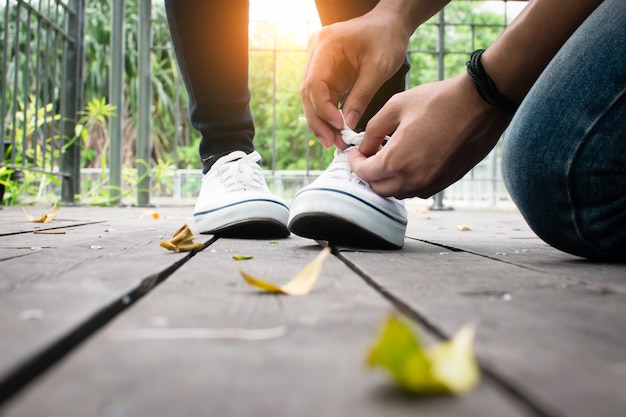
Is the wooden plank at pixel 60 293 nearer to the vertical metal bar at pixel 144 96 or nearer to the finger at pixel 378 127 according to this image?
the finger at pixel 378 127

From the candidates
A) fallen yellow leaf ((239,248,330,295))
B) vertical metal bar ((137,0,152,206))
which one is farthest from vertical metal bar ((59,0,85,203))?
fallen yellow leaf ((239,248,330,295))

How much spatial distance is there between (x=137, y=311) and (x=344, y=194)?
56 cm

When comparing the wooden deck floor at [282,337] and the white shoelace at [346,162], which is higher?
the white shoelace at [346,162]

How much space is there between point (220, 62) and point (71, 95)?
7.51 feet

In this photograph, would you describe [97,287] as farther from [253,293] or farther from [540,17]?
[540,17]

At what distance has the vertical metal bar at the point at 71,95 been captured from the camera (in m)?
3.23

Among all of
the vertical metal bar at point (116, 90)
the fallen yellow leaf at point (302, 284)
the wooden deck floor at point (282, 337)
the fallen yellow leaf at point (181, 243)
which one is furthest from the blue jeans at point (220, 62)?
the vertical metal bar at point (116, 90)

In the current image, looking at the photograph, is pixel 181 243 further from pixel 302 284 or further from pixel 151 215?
pixel 151 215

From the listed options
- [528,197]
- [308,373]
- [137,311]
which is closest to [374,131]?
[528,197]

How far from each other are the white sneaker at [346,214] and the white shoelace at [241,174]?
0.23m

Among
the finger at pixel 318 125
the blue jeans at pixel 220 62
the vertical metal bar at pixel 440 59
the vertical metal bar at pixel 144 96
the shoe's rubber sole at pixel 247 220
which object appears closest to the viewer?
the finger at pixel 318 125

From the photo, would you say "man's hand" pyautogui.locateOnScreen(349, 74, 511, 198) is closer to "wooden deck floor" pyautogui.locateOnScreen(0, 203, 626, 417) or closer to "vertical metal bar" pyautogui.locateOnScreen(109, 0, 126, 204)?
"wooden deck floor" pyautogui.locateOnScreen(0, 203, 626, 417)

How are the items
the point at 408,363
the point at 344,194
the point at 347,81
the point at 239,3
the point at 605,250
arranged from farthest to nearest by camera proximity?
the point at 239,3 < the point at 347,81 < the point at 344,194 < the point at 605,250 < the point at 408,363

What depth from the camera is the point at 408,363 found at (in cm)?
26
